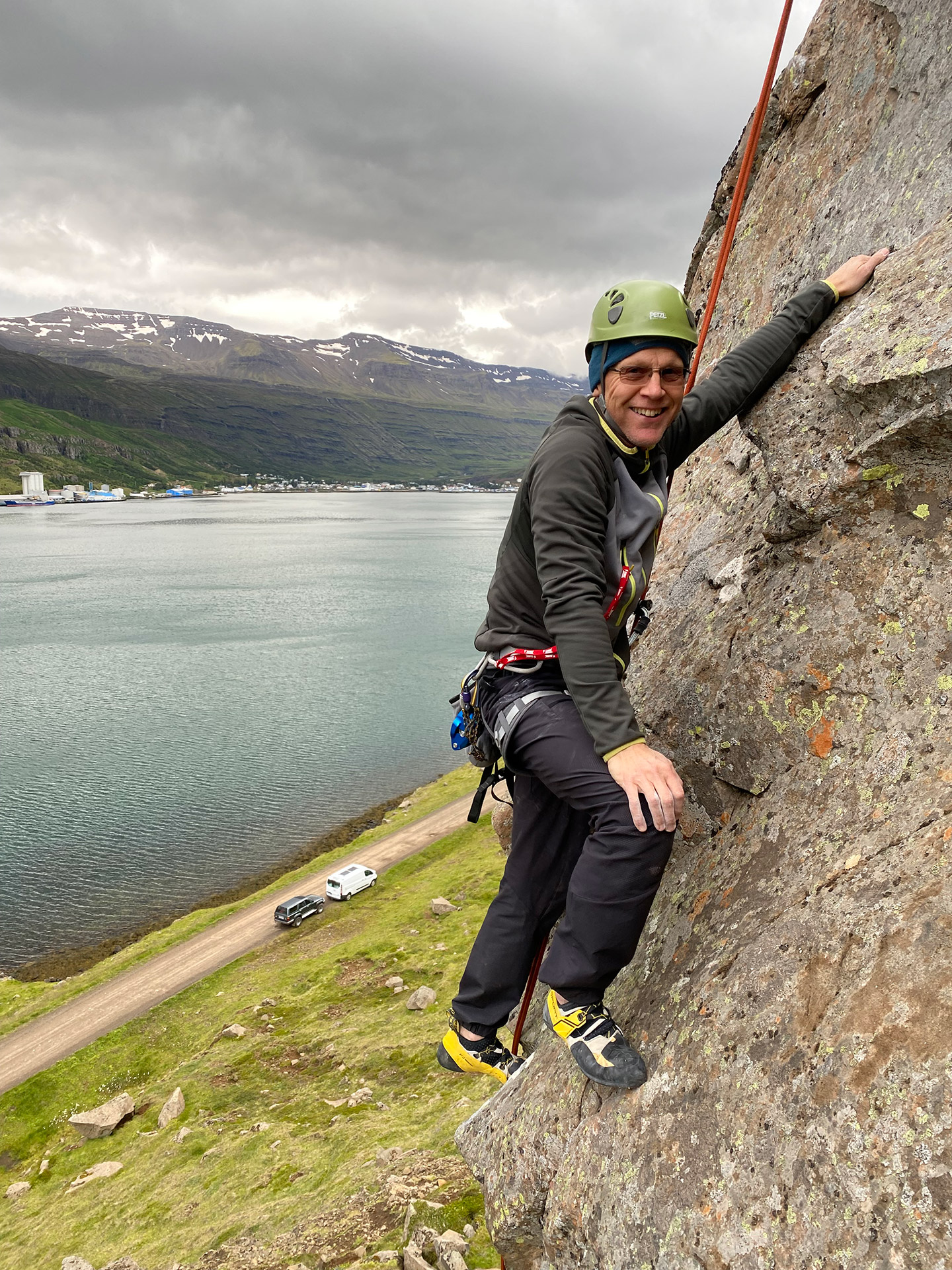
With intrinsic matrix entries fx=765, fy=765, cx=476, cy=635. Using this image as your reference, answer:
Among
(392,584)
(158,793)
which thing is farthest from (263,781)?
(392,584)

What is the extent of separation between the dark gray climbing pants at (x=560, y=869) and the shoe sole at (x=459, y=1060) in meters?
0.43

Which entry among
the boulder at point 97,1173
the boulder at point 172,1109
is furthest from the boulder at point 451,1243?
Answer: the boulder at point 172,1109

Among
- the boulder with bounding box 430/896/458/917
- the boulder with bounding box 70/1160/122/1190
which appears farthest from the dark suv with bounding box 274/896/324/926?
the boulder with bounding box 70/1160/122/1190

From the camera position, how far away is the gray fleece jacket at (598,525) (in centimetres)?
512

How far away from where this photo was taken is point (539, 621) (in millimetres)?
6113

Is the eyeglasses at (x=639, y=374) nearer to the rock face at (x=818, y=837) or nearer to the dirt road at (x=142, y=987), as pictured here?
the rock face at (x=818, y=837)

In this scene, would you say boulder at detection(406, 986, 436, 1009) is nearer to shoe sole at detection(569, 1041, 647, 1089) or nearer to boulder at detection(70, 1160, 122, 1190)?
boulder at detection(70, 1160, 122, 1190)

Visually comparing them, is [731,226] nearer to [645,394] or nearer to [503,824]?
[645,394]

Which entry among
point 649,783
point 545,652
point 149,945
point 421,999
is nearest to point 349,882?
point 149,945

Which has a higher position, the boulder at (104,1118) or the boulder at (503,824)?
the boulder at (503,824)

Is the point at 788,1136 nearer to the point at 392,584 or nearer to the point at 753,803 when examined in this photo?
the point at 753,803

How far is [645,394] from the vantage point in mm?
5746

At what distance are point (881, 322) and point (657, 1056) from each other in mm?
5706

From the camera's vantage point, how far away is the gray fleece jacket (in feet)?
16.8
